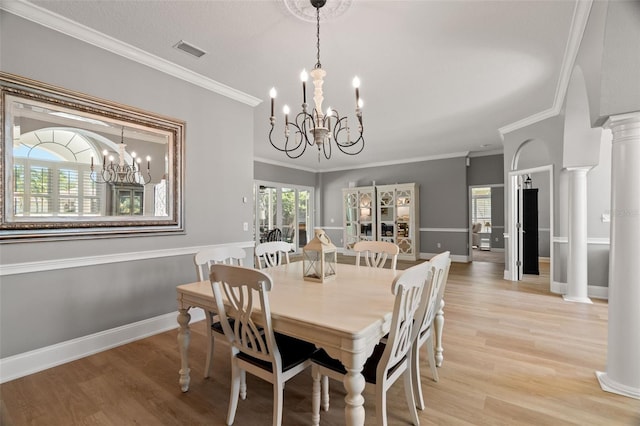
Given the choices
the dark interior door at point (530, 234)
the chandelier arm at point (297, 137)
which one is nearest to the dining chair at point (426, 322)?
the chandelier arm at point (297, 137)

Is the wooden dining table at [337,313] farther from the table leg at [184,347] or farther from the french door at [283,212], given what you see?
the french door at [283,212]

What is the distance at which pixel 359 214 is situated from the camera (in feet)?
27.0

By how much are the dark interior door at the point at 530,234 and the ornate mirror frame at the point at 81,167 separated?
6.01 metres

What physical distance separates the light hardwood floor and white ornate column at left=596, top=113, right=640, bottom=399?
18 centimetres

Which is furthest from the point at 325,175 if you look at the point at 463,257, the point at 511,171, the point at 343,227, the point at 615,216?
the point at 615,216

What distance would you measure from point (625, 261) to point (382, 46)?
2375 millimetres

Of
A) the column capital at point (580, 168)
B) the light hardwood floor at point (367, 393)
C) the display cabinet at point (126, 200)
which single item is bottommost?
the light hardwood floor at point (367, 393)

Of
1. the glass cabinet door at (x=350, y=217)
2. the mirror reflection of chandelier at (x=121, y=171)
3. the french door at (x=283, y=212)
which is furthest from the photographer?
the glass cabinet door at (x=350, y=217)

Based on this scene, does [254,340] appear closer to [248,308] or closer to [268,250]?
[248,308]

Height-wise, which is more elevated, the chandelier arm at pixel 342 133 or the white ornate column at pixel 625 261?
the chandelier arm at pixel 342 133

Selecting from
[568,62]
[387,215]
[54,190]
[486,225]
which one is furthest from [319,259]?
[486,225]

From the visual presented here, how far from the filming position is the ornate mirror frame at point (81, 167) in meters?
2.10

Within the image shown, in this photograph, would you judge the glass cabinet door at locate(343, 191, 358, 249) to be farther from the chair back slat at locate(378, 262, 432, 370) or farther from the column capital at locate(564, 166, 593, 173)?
the chair back slat at locate(378, 262, 432, 370)

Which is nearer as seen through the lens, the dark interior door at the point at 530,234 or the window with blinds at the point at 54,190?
the window with blinds at the point at 54,190
